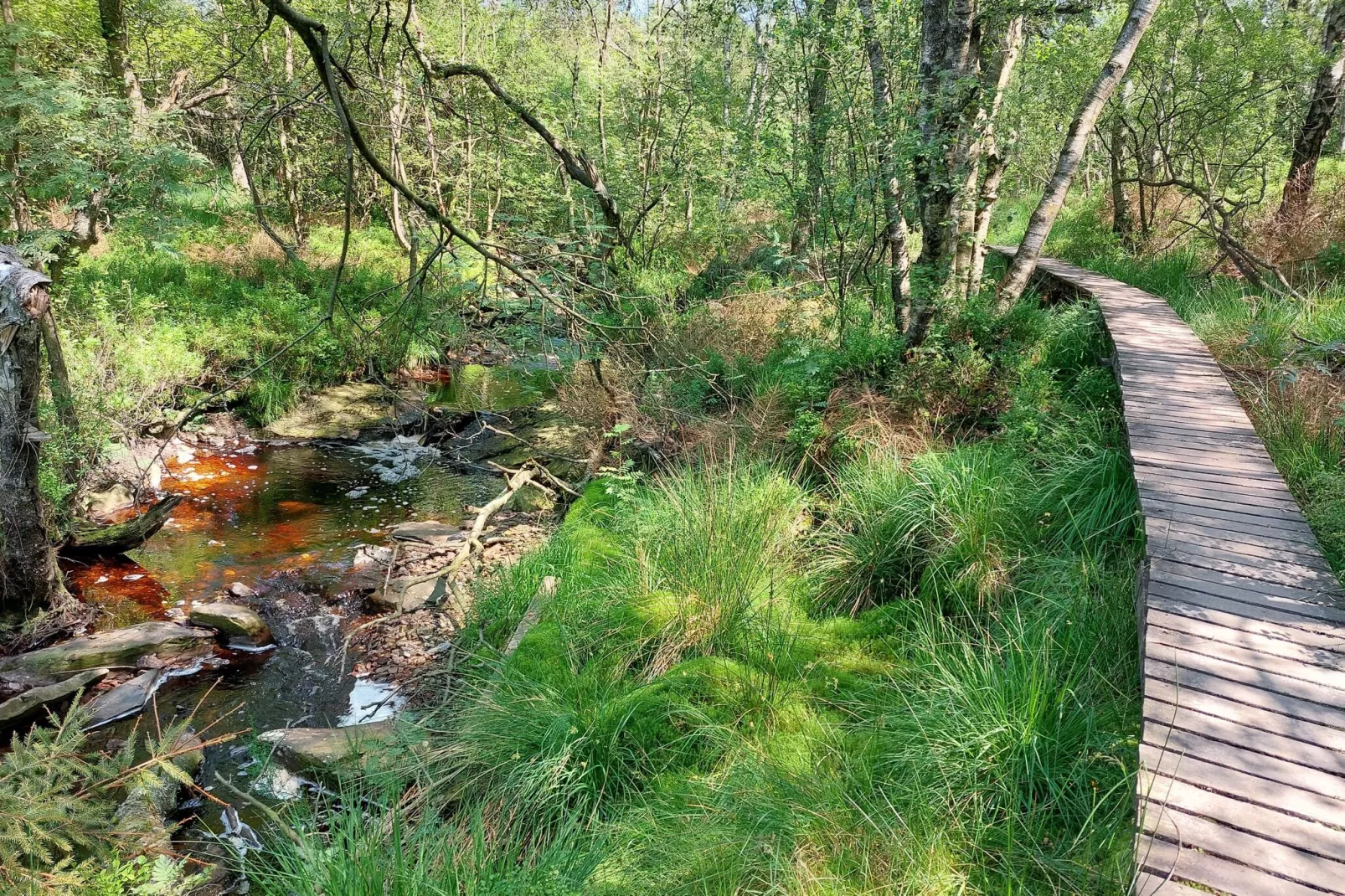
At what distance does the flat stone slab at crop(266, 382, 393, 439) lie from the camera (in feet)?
36.2

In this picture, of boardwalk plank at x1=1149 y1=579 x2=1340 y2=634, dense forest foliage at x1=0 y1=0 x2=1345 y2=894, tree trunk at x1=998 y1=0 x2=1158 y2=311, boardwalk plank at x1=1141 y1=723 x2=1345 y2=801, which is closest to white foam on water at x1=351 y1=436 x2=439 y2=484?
dense forest foliage at x1=0 y1=0 x2=1345 y2=894

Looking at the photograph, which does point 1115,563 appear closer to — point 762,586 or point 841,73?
point 762,586

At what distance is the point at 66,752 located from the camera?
284 cm

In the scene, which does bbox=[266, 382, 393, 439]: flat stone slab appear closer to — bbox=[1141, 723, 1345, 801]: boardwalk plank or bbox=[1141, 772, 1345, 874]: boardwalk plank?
bbox=[1141, 723, 1345, 801]: boardwalk plank

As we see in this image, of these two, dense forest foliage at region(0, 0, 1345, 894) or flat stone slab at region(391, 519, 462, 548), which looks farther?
flat stone slab at region(391, 519, 462, 548)

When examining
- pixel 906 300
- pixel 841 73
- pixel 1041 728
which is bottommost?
pixel 1041 728

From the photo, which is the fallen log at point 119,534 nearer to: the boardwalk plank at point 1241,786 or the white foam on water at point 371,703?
the white foam on water at point 371,703

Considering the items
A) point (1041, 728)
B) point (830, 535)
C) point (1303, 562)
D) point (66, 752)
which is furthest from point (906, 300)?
point (66, 752)

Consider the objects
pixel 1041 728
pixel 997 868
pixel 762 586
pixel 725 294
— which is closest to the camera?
pixel 997 868

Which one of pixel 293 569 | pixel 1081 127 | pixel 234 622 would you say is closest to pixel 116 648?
pixel 234 622

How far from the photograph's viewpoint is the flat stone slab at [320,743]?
14.2 ft

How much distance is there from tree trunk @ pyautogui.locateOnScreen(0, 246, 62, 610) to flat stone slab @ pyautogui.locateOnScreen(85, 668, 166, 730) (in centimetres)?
128

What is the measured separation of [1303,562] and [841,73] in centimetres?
604

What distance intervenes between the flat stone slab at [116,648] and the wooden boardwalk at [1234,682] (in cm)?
644
